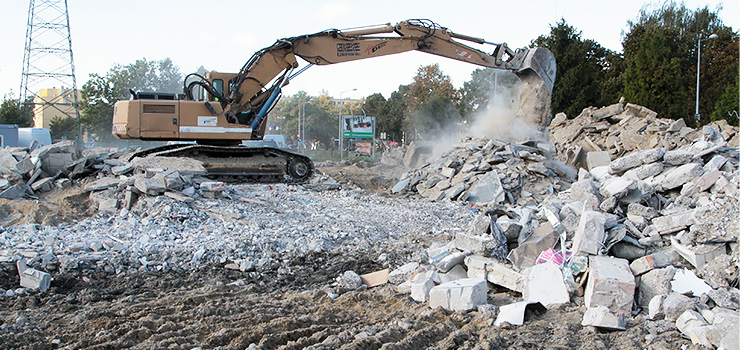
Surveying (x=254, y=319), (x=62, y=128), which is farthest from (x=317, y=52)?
(x=62, y=128)

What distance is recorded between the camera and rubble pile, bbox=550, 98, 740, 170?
54.4 ft

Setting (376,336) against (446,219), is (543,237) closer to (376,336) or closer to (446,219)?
(376,336)

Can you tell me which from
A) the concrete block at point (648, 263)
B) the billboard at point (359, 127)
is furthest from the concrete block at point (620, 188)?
the billboard at point (359, 127)

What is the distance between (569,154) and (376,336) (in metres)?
Answer: 15.5

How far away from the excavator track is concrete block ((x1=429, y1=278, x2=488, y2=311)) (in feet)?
28.6

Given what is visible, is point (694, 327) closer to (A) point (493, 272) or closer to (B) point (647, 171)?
(A) point (493, 272)

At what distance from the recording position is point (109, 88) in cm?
3750

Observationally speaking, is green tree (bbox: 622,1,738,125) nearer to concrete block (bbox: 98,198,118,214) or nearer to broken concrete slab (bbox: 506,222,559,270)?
broken concrete slab (bbox: 506,222,559,270)

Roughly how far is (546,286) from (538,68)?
31.3 feet

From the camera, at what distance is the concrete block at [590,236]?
19.1ft

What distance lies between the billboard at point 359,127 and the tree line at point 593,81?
11.2 feet

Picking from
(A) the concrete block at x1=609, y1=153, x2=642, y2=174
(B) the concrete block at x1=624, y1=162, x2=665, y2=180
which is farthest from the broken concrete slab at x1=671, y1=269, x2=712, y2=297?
(A) the concrete block at x1=609, y1=153, x2=642, y2=174

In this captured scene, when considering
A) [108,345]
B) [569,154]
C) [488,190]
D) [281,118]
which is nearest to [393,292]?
[108,345]

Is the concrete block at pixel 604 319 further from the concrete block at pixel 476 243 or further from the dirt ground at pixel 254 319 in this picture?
the concrete block at pixel 476 243
